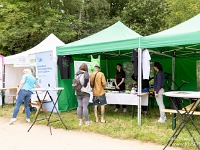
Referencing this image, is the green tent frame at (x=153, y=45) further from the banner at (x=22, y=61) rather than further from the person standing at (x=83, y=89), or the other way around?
the banner at (x=22, y=61)

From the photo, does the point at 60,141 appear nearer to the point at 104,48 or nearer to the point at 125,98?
the point at 125,98

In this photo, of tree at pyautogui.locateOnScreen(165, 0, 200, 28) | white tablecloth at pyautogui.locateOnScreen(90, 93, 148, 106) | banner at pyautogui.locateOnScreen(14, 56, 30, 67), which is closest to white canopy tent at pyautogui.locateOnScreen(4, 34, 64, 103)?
banner at pyautogui.locateOnScreen(14, 56, 30, 67)

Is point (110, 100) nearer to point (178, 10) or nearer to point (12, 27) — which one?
point (12, 27)

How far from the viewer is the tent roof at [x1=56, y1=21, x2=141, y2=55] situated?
17.2ft

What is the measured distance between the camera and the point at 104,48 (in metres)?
5.57

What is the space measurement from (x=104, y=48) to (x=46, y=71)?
2249 mm

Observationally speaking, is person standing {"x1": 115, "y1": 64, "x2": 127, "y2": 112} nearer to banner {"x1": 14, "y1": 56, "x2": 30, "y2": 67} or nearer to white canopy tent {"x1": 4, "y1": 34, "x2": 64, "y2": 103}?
white canopy tent {"x1": 4, "y1": 34, "x2": 64, "y2": 103}

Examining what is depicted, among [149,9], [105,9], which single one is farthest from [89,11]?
[149,9]

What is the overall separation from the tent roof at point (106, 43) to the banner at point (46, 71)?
0.46 m

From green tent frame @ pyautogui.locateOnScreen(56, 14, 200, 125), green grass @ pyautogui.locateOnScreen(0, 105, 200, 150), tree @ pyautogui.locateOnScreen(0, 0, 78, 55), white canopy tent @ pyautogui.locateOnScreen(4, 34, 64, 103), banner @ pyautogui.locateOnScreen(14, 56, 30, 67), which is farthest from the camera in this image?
tree @ pyautogui.locateOnScreen(0, 0, 78, 55)

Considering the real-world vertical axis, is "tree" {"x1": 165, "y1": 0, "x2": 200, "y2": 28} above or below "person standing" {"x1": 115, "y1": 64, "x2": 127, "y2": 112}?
above

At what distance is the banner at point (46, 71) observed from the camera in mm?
6750

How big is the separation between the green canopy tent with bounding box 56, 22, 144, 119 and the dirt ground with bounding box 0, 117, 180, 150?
6.69ft

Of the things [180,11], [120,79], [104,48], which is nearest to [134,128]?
[104,48]
